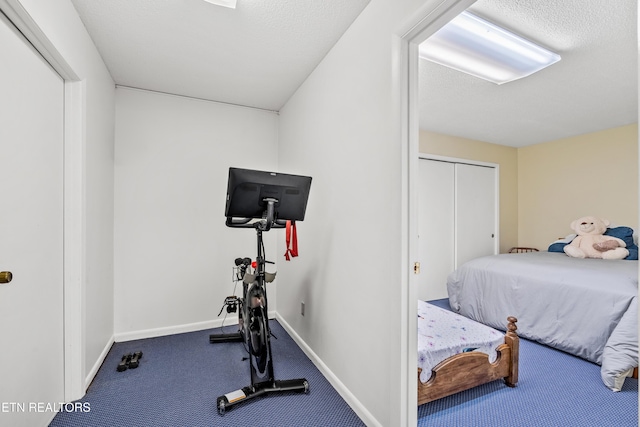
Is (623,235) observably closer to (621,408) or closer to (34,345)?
(621,408)

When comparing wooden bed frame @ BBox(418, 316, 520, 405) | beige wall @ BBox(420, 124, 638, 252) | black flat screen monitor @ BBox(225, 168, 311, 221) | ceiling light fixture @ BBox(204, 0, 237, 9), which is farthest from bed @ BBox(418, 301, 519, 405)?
beige wall @ BBox(420, 124, 638, 252)

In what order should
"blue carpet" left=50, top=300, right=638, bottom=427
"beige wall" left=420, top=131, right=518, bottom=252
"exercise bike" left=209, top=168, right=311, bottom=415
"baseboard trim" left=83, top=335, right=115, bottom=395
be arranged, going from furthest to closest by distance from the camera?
1. "beige wall" left=420, top=131, right=518, bottom=252
2. "baseboard trim" left=83, top=335, right=115, bottom=395
3. "exercise bike" left=209, top=168, right=311, bottom=415
4. "blue carpet" left=50, top=300, right=638, bottom=427

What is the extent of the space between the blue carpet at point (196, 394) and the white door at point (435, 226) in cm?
251

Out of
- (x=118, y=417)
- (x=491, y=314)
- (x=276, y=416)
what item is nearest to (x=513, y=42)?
(x=491, y=314)

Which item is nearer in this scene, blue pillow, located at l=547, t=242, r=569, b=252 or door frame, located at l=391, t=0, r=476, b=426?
door frame, located at l=391, t=0, r=476, b=426

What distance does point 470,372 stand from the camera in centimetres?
201

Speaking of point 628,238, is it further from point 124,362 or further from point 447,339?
point 124,362

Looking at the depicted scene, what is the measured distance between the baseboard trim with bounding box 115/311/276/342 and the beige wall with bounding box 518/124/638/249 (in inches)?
191

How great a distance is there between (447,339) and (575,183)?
159 inches

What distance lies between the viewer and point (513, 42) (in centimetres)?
214

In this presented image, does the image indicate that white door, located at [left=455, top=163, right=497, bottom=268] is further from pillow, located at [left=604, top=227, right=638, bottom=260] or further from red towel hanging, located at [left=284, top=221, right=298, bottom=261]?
red towel hanging, located at [left=284, top=221, right=298, bottom=261]

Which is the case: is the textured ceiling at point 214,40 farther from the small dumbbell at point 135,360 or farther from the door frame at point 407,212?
the small dumbbell at point 135,360

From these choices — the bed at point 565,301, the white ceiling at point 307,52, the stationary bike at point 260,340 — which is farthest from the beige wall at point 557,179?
the stationary bike at point 260,340

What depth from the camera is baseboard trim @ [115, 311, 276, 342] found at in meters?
2.94
